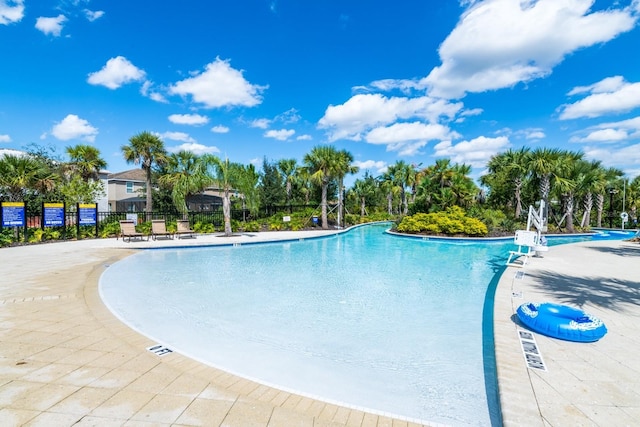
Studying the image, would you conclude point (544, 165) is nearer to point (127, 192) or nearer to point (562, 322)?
point (562, 322)

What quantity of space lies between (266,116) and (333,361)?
25.3 meters

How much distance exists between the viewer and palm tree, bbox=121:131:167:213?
1995 cm

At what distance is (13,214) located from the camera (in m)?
11.9

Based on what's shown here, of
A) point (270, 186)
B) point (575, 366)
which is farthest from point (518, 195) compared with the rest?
point (575, 366)

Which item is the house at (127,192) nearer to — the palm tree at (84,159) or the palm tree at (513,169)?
the palm tree at (84,159)

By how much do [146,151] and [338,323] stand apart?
1998 centimetres

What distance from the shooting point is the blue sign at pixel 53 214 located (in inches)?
506

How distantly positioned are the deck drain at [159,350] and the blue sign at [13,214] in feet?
43.0

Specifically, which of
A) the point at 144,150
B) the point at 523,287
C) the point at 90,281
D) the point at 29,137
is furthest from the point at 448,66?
the point at 29,137

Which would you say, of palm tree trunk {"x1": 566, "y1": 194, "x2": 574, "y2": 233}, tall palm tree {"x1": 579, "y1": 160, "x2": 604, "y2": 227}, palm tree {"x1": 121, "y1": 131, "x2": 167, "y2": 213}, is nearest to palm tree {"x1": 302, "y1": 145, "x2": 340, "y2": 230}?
palm tree {"x1": 121, "y1": 131, "x2": 167, "y2": 213}

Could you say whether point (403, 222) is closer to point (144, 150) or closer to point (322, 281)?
point (322, 281)

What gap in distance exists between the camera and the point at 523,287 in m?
6.30

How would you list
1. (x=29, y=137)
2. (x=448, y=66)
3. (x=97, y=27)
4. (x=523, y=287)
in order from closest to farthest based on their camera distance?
(x=523, y=287)
(x=97, y=27)
(x=448, y=66)
(x=29, y=137)

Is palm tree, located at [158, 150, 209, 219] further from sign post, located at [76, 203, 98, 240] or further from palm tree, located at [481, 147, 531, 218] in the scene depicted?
palm tree, located at [481, 147, 531, 218]
